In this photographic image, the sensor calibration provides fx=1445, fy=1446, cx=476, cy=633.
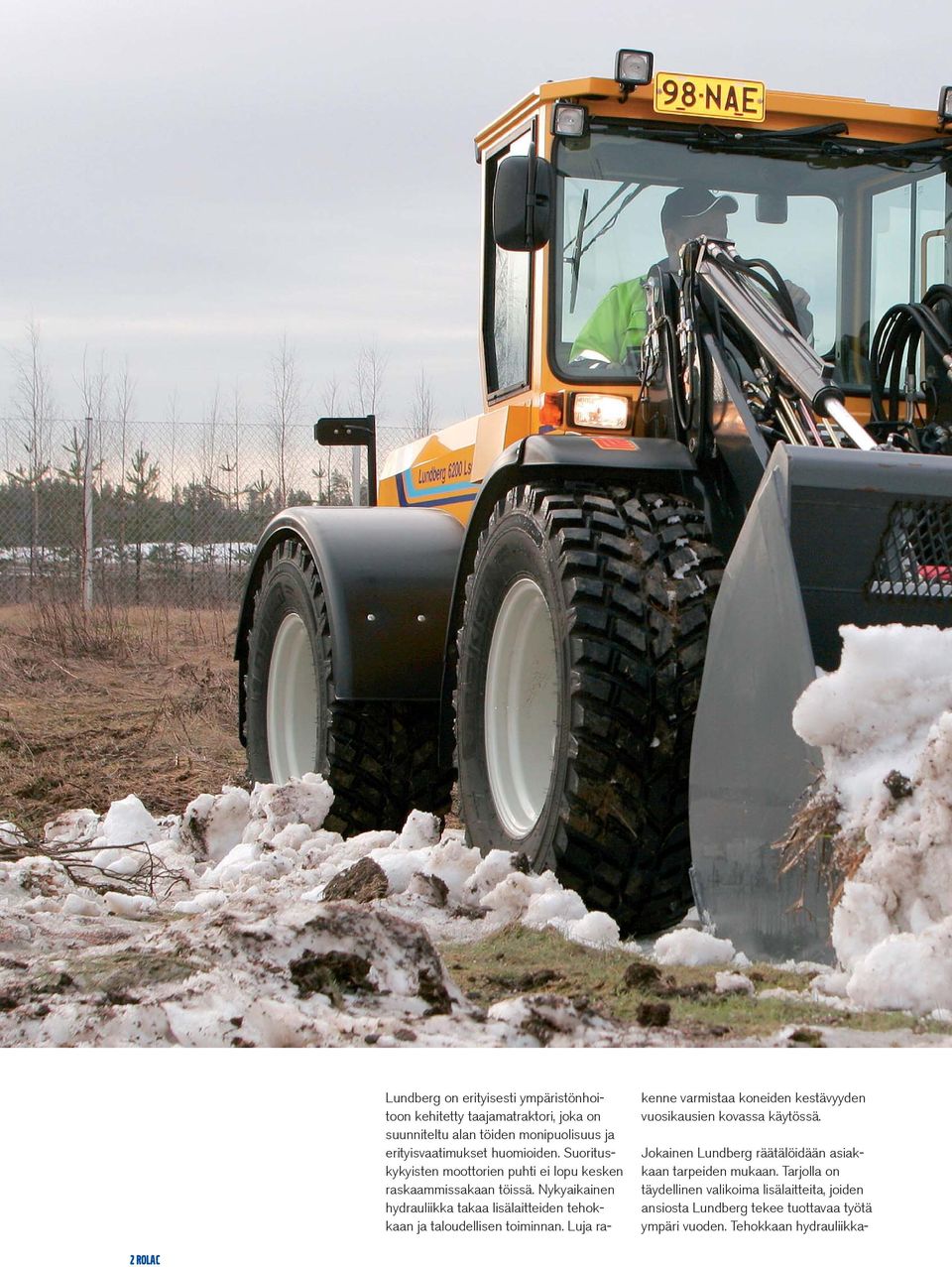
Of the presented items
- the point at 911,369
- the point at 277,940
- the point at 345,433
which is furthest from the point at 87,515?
the point at 277,940

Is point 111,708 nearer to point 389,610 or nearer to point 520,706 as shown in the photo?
point 389,610

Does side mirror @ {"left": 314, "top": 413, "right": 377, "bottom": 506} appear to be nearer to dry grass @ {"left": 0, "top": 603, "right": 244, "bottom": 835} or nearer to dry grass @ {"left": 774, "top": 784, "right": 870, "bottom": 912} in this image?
dry grass @ {"left": 0, "top": 603, "right": 244, "bottom": 835}

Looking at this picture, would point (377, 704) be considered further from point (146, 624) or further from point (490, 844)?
point (146, 624)

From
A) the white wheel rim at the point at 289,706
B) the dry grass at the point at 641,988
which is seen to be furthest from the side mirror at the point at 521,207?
the white wheel rim at the point at 289,706

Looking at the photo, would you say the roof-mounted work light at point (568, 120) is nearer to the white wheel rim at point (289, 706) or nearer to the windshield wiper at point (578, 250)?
the windshield wiper at point (578, 250)

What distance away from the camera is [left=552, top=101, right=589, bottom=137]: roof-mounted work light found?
14.5 ft

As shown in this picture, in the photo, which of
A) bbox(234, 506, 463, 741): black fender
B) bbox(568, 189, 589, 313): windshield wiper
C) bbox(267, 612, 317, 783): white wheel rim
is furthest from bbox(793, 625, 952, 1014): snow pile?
bbox(267, 612, 317, 783): white wheel rim

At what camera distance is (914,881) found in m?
2.61

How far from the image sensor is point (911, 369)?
4344 mm

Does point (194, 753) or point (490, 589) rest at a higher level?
point (490, 589)

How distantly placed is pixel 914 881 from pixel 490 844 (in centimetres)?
163

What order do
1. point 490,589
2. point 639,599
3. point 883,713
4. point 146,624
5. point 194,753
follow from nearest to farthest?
point 883,713 → point 639,599 → point 490,589 → point 194,753 → point 146,624

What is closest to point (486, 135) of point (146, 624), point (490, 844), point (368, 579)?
point (368, 579)

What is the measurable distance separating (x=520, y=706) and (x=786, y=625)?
1.28 meters
